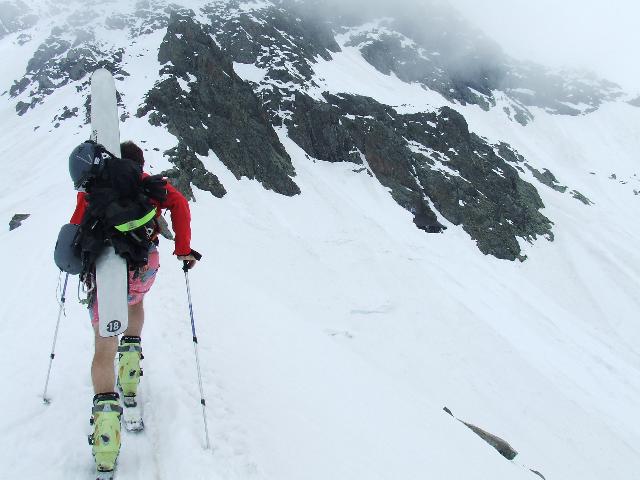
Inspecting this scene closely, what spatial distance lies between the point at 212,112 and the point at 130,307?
40515 mm

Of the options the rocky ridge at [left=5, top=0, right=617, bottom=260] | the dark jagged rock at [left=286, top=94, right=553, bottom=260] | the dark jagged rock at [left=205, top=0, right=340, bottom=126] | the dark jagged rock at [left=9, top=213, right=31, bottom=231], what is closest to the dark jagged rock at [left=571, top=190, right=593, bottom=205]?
the rocky ridge at [left=5, top=0, right=617, bottom=260]

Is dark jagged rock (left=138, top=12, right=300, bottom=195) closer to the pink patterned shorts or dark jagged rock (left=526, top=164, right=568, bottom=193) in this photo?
the pink patterned shorts

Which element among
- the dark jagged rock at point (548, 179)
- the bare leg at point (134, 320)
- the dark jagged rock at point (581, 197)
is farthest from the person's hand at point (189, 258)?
the dark jagged rock at point (581, 197)

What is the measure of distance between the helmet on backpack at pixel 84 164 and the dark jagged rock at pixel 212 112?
2748 centimetres

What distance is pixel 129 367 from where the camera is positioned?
4.32m

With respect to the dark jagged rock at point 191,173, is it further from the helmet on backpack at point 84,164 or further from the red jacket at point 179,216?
the helmet on backpack at point 84,164

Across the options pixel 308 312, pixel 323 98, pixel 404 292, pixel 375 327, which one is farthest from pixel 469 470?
pixel 323 98

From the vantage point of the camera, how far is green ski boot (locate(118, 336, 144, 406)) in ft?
14.1

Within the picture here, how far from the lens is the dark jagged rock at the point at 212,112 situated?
1468 inches

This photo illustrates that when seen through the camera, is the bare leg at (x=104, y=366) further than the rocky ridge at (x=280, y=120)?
No

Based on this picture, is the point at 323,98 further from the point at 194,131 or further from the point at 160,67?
the point at 194,131

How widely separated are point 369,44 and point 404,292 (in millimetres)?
74061

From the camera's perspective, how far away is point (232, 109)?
43.6 metres

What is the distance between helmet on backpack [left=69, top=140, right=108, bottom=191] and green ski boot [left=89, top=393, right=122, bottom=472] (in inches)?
69.1
